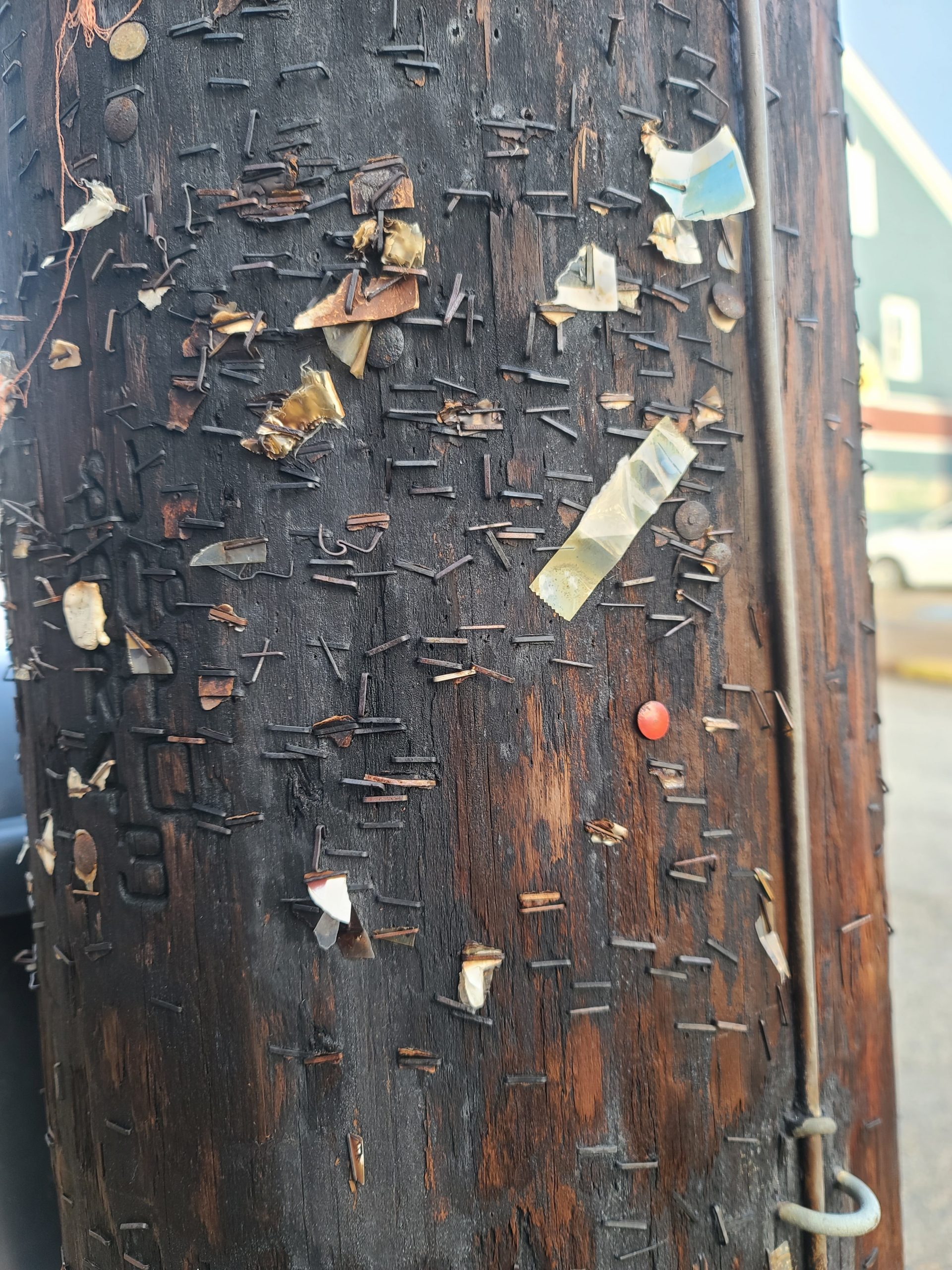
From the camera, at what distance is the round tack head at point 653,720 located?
113cm

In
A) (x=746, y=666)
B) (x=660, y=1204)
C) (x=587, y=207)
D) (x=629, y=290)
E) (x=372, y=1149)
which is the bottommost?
(x=660, y=1204)

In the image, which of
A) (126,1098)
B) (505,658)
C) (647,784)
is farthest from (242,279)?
(126,1098)

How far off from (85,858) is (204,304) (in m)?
0.73

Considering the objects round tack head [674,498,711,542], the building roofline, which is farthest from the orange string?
the building roofline

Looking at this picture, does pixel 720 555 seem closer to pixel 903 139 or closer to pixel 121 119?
pixel 121 119

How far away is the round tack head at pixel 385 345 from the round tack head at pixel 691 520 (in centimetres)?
41

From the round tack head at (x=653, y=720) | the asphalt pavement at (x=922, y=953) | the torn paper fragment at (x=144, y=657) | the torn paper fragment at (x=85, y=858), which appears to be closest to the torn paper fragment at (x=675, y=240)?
the round tack head at (x=653, y=720)

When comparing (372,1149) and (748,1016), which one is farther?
(748,1016)

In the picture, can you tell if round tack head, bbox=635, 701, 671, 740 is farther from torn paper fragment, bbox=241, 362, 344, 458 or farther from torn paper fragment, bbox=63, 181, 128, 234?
torn paper fragment, bbox=63, 181, 128, 234

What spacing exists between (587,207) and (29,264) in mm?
744

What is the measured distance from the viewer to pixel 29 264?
3.86ft

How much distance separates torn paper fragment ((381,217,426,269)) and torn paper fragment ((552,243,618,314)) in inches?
6.9

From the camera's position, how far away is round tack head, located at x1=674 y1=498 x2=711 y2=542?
114cm

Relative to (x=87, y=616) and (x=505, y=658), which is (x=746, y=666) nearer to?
(x=505, y=658)
